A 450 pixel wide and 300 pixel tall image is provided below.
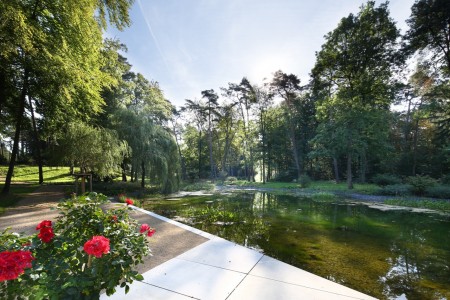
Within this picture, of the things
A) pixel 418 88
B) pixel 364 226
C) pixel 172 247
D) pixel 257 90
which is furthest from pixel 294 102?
pixel 172 247

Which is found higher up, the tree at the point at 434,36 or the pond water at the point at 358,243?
the tree at the point at 434,36

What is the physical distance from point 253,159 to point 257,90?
9036 mm

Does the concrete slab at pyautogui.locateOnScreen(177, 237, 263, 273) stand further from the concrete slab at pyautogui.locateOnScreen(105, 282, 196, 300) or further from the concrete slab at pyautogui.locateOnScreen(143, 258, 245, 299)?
the concrete slab at pyautogui.locateOnScreen(105, 282, 196, 300)

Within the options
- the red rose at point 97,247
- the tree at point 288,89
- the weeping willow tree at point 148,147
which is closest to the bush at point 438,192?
the tree at point 288,89

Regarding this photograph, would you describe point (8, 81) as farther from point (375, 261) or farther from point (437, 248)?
point (437, 248)

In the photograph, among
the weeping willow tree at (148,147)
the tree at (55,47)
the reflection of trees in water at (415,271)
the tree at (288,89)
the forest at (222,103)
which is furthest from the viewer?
the tree at (288,89)

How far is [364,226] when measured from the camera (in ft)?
24.2

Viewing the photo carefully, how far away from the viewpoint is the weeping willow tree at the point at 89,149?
10.2 metres

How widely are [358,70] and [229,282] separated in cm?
1901

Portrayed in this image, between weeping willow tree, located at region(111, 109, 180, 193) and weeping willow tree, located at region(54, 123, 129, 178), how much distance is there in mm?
1814

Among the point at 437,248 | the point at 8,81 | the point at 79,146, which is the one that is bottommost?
the point at 437,248

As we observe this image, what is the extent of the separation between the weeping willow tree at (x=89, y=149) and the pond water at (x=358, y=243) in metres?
3.51

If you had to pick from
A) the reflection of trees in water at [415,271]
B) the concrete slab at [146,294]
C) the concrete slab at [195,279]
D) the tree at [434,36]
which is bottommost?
the reflection of trees in water at [415,271]

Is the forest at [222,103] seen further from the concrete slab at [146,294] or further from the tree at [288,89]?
the concrete slab at [146,294]
